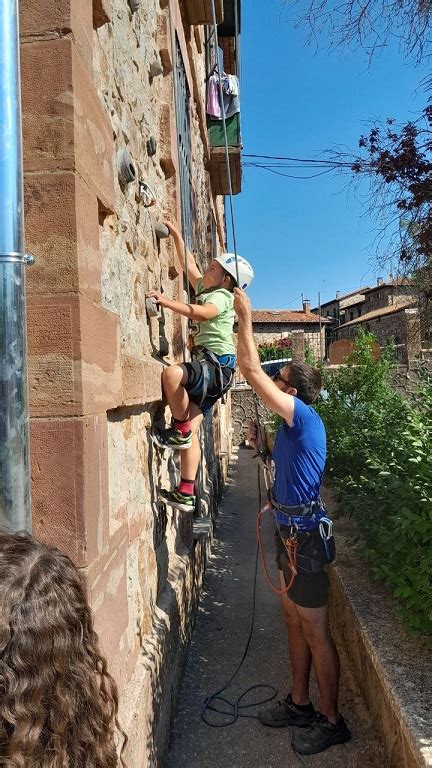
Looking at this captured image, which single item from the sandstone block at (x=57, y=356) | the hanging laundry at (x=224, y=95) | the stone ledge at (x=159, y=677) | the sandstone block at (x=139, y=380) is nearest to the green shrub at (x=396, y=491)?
the stone ledge at (x=159, y=677)

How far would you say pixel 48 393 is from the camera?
5.13 feet

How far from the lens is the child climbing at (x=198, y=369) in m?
3.19

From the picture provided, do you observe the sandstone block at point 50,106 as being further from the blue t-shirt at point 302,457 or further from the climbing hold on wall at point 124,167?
the blue t-shirt at point 302,457

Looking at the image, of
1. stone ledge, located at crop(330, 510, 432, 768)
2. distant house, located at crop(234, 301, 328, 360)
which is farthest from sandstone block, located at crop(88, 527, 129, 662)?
distant house, located at crop(234, 301, 328, 360)

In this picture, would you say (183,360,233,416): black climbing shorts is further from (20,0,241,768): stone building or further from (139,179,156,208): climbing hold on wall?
(139,179,156,208): climbing hold on wall

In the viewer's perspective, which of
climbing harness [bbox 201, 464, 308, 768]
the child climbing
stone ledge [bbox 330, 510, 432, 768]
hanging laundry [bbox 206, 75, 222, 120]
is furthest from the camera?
hanging laundry [bbox 206, 75, 222, 120]

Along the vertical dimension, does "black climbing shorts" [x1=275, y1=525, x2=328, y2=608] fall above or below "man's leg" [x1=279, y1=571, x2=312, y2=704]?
above

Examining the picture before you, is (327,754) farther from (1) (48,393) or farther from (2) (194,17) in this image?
(2) (194,17)

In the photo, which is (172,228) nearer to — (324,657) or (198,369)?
(198,369)

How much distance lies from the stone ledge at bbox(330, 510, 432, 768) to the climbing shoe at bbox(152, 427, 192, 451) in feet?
3.93

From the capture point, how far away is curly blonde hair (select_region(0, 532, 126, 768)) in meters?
0.86

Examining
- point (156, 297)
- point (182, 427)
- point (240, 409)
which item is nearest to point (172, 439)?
point (182, 427)

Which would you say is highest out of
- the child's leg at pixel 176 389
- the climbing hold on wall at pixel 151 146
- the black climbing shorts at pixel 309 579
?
the climbing hold on wall at pixel 151 146

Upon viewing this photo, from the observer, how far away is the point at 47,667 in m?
0.90
